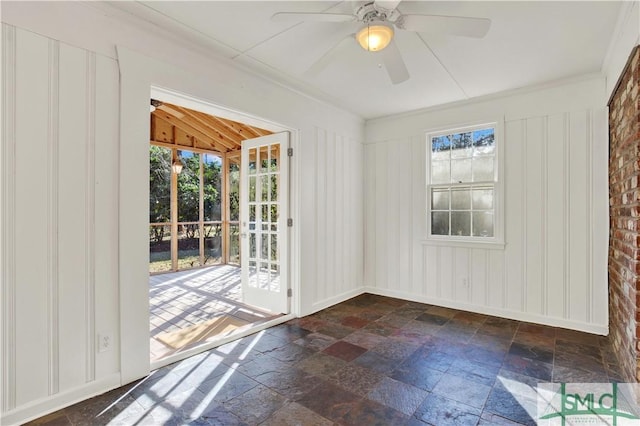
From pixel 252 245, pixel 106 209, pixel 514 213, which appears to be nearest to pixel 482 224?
pixel 514 213

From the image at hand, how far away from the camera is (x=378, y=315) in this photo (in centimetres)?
374

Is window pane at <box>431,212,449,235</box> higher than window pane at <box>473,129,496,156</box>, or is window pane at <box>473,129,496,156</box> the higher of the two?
window pane at <box>473,129,496,156</box>

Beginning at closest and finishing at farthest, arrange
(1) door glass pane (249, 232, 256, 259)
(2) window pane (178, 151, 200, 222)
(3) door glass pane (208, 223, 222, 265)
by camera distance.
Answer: (1) door glass pane (249, 232, 256, 259) < (2) window pane (178, 151, 200, 222) < (3) door glass pane (208, 223, 222, 265)

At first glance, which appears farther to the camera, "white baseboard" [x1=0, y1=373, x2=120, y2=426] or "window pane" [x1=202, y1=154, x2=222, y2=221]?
"window pane" [x1=202, y1=154, x2=222, y2=221]

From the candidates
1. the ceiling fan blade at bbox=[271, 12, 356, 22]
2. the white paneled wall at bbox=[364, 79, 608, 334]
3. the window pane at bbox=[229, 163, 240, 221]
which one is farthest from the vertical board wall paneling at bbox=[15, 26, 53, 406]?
the window pane at bbox=[229, 163, 240, 221]

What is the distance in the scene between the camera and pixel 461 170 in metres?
4.02

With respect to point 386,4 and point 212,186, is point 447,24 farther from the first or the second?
point 212,186

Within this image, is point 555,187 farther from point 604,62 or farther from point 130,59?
point 130,59

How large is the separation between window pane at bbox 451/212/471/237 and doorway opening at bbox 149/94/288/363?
7.17ft

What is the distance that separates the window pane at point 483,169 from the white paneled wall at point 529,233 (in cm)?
19

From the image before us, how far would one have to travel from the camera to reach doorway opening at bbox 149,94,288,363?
3.65m

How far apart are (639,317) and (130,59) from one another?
3.77m

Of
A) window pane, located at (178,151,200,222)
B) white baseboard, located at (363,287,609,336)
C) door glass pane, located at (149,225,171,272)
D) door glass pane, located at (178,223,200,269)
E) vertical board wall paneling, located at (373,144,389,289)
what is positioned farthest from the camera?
window pane, located at (178,151,200,222)

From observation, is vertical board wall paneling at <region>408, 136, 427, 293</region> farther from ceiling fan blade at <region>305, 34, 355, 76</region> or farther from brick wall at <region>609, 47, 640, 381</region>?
ceiling fan blade at <region>305, 34, 355, 76</region>
